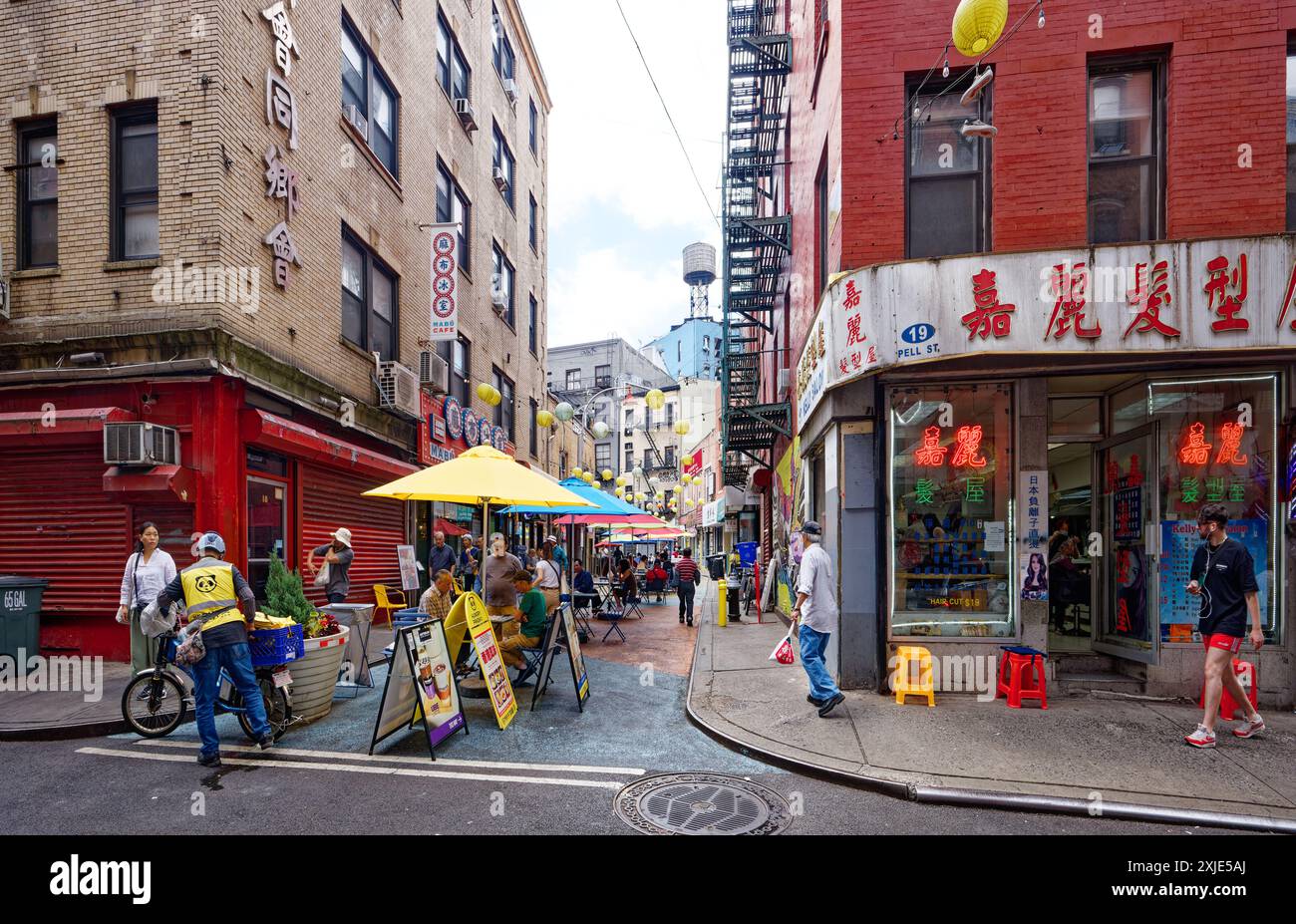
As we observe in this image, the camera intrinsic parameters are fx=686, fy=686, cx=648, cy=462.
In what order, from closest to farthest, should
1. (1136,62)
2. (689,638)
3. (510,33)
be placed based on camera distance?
1. (1136,62)
2. (689,638)
3. (510,33)

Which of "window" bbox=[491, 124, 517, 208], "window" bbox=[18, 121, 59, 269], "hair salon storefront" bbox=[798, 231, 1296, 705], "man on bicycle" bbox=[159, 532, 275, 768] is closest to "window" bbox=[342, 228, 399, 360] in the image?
"window" bbox=[18, 121, 59, 269]

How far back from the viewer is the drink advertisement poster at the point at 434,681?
19.5 feet

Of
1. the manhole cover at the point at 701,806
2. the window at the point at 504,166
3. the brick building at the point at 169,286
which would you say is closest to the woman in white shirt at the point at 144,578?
the brick building at the point at 169,286

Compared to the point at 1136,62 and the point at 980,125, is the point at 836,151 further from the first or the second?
the point at 1136,62

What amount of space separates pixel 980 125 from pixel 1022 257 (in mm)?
1373

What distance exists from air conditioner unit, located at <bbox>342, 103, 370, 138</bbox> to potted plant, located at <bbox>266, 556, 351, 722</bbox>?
9238mm

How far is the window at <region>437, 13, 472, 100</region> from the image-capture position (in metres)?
17.1

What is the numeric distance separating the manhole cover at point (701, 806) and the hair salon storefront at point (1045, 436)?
10.3 ft

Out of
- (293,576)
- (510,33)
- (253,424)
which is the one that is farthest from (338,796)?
(510,33)

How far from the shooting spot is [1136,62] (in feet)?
25.5

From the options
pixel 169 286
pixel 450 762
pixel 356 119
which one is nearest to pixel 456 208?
pixel 356 119

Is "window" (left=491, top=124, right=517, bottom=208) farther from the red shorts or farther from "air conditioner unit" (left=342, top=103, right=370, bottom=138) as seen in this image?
the red shorts

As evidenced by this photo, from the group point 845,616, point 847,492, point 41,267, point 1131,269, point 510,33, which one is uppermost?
point 510,33


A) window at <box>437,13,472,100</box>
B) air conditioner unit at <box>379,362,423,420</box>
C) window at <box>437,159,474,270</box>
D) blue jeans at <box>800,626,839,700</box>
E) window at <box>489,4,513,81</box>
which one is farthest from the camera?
window at <box>489,4,513,81</box>
